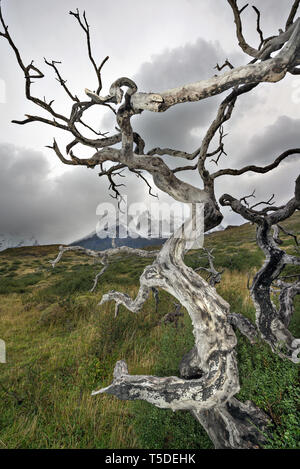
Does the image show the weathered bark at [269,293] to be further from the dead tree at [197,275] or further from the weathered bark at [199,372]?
the weathered bark at [199,372]

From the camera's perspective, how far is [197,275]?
8.38 ft

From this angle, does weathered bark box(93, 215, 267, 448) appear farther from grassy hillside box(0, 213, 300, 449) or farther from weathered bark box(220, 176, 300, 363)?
weathered bark box(220, 176, 300, 363)

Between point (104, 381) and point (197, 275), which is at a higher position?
point (197, 275)

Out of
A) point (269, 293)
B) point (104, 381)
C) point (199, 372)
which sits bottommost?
point (104, 381)

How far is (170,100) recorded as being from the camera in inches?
72.8

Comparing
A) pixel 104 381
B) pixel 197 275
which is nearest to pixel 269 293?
pixel 197 275

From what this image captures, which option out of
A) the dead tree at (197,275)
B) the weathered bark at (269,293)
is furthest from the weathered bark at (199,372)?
the weathered bark at (269,293)

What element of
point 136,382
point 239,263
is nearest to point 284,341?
point 136,382

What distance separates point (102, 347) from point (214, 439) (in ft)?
11.5

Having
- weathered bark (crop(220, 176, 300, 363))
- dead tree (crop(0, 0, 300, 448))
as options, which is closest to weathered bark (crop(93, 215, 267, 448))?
dead tree (crop(0, 0, 300, 448))

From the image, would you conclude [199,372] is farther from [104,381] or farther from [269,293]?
[104,381]

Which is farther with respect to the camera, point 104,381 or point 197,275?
point 104,381
